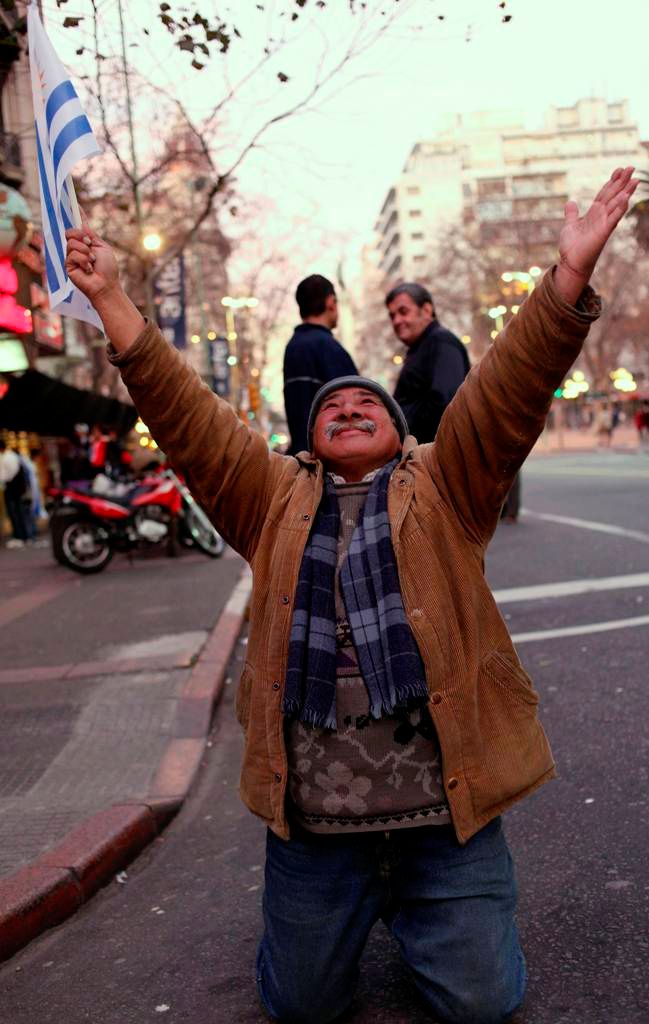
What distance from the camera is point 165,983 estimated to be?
132 inches

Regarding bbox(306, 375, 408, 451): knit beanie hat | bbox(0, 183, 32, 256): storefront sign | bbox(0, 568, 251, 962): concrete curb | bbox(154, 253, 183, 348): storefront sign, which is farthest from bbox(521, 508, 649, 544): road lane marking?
bbox(154, 253, 183, 348): storefront sign

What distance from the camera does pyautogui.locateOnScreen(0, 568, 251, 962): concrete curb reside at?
12.4 ft

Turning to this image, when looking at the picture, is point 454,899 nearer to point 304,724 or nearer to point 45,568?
point 304,724

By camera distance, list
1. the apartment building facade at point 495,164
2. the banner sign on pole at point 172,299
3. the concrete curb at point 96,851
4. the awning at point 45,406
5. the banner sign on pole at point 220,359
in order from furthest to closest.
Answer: the apartment building facade at point 495,164, the banner sign on pole at point 220,359, the banner sign on pole at point 172,299, the awning at point 45,406, the concrete curb at point 96,851

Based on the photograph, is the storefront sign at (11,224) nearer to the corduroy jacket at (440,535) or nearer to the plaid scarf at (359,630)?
the corduroy jacket at (440,535)

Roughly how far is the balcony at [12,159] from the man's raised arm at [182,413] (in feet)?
62.1

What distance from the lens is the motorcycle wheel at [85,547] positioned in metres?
13.7

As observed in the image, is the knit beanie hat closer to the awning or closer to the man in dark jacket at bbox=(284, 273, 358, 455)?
the man in dark jacket at bbox=(284, 273, 358, 455)

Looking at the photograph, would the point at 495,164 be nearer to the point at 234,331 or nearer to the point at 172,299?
the point at 234,331

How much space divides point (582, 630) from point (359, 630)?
5.01 metres

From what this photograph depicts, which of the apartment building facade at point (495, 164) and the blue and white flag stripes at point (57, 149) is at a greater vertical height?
the apartment building facade at point (495, 164)

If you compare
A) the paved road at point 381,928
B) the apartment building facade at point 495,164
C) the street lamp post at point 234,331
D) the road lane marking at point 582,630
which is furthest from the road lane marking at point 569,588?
the apartment building facade at point 495,164

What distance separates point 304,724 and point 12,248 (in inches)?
438

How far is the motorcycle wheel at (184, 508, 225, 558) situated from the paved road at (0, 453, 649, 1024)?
7.94 m
